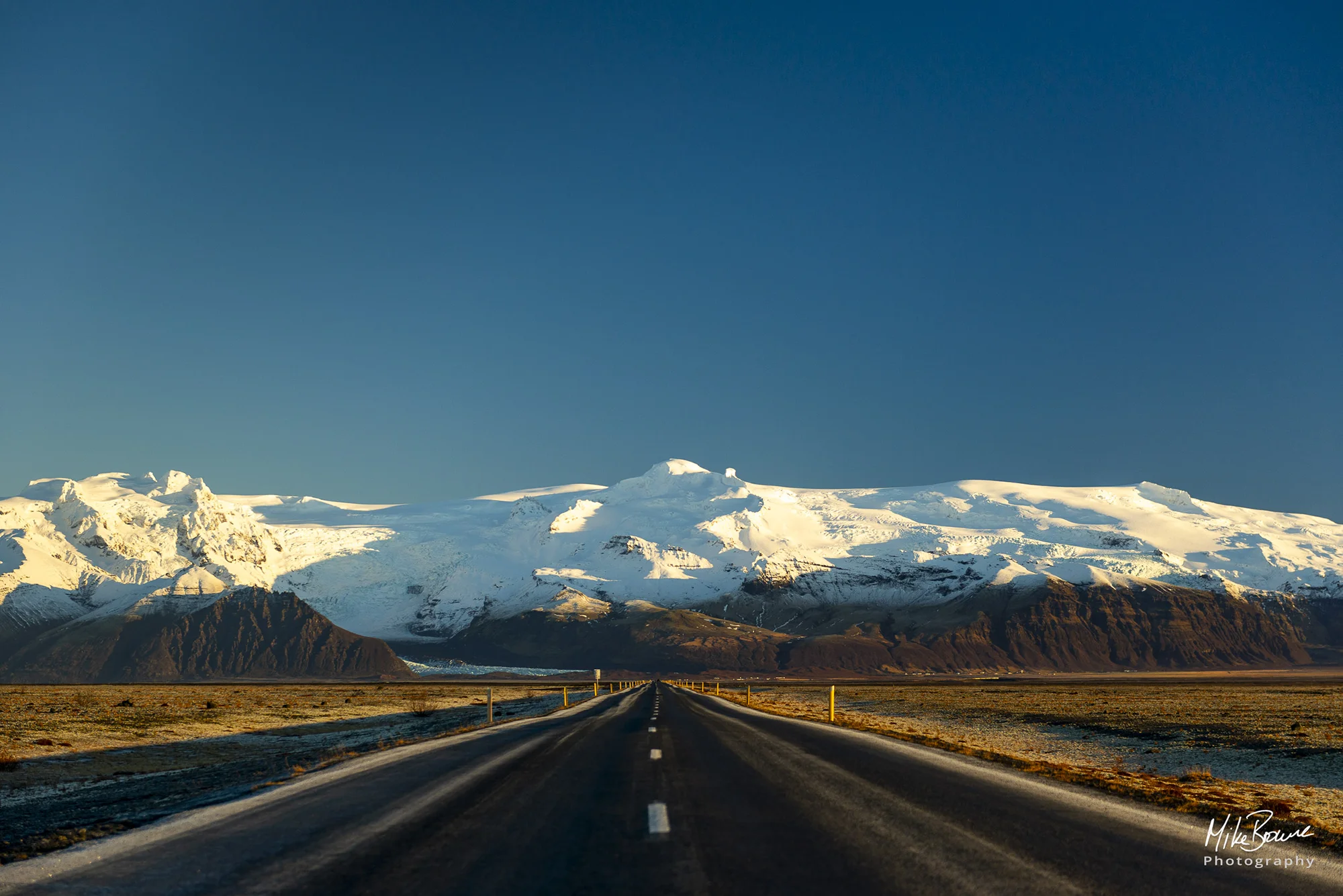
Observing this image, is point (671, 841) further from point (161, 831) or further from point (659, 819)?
point (161, 831)

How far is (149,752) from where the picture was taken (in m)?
29.0

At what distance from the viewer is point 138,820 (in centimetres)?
1277

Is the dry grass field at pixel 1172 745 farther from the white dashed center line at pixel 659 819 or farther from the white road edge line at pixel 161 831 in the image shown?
the white road edge line at pixel 161 831

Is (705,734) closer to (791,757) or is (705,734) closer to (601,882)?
(791,757)

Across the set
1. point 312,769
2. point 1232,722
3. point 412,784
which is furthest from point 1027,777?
point 1232,722

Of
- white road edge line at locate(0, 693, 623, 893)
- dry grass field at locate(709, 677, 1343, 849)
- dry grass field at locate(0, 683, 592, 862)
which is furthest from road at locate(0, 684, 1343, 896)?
dry grass field at locate(709, 677, 1343, 849)

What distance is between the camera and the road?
8555 mm

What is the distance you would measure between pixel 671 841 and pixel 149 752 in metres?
25.9

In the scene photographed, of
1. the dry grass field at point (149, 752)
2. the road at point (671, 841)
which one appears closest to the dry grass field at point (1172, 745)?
the road at point (671, 841)

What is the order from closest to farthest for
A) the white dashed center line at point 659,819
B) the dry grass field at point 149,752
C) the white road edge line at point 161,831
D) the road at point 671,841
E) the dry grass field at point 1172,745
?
the road at point 671,841 < the white road edge line at point 161,831 < the white dashed center line at point 659,819 < the dry grass field at point 149,752 < the dry grass field at point 1172,745

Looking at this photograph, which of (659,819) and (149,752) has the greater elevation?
(659,819)

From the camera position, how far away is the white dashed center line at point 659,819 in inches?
430

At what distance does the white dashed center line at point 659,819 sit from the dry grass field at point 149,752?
707 cm

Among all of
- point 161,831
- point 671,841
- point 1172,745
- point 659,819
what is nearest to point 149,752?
point 161,831
